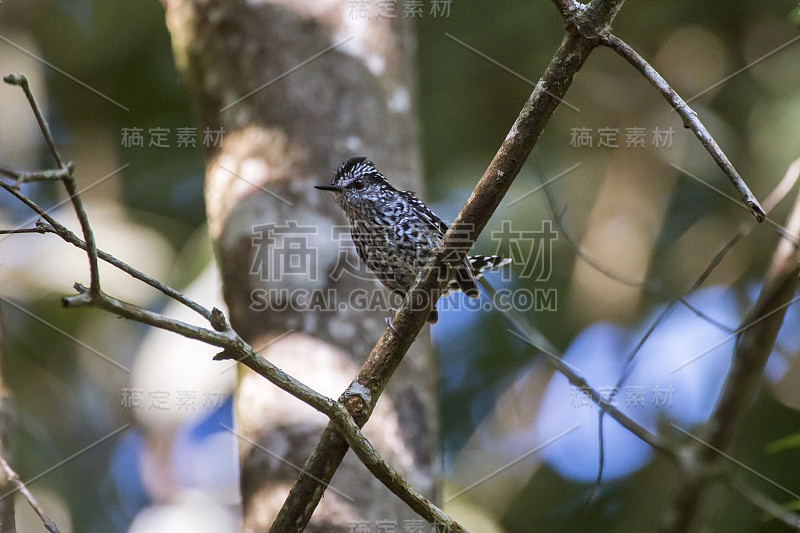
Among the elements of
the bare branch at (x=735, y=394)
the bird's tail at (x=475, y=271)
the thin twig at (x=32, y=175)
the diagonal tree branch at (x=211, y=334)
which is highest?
the bird's tail at (x=475, y=271)

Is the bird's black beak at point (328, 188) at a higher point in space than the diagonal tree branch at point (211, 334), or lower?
higher

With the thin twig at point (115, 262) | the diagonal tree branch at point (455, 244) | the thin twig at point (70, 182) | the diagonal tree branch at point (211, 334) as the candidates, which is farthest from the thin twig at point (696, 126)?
the thin twig at point (70, 182)

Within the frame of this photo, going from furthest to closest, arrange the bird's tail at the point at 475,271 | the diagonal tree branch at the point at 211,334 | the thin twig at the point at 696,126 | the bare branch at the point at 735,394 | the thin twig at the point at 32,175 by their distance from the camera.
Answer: the bird's tail at the point at 475,271, the bare branch at the point at 735,394, the thin twig at the point at 696,126, the diagonal tree branch at the point at 211,334, the thin twig at the point at 32,175

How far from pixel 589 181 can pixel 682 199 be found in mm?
784

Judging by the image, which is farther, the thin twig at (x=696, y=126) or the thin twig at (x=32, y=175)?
the thin twig at (x=696, y=126)

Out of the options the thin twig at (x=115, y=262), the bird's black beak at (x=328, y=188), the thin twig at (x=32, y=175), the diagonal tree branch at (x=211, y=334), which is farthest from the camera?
the bird's black beak at (x=328, y=188)

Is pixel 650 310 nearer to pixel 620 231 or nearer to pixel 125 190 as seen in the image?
pixel 620 231

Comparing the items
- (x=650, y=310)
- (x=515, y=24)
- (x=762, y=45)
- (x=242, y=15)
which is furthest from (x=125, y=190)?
(x=762, y=45)

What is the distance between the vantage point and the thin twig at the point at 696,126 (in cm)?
201

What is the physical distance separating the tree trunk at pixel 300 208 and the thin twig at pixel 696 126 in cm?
193

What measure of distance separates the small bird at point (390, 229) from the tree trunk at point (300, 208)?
0.28ft

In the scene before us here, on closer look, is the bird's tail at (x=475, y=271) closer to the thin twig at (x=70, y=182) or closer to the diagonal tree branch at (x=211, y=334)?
the diagonal tree branch at (x=211, y=334)

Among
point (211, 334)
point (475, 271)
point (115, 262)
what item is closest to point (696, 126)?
point (211, 334)

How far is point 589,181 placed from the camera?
6.38 metres
